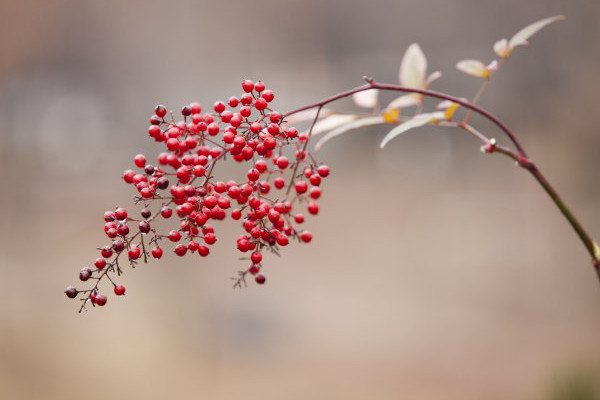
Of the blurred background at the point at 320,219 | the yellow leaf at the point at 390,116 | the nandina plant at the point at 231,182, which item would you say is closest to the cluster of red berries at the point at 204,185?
the nandina plant at the point at 231,182

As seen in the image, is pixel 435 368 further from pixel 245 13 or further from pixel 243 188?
pixel 243 188

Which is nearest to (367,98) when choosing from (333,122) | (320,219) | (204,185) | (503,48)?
(333,122)

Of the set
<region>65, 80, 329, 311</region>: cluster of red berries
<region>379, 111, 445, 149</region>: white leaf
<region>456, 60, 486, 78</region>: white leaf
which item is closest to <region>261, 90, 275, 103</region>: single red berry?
<region>65, 80, 329, 311</region>: cluster of red berries

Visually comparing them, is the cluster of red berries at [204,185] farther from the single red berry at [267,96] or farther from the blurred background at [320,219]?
the blurred background at [320,219]

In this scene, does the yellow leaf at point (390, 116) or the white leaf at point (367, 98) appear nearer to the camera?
the yellow leaf at point (390, 116)

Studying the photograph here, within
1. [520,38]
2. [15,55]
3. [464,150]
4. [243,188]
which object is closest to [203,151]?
[243,188]

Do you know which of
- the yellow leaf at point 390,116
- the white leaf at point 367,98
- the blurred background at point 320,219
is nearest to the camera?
the yellow leaf at point 390,116

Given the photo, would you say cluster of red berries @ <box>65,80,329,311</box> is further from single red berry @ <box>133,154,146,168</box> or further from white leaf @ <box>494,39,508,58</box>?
white leaf @ <box>494,39,508,58</box>

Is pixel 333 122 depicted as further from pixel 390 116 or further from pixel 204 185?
pixel 204 185

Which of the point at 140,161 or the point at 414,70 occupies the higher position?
the point at 414,70
